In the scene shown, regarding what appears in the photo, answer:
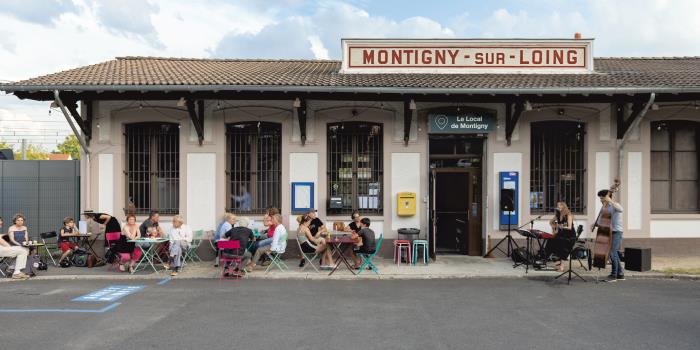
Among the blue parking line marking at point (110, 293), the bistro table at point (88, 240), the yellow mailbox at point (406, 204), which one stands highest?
the yellow mailbox at point (406, 204)

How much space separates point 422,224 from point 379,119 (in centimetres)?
260

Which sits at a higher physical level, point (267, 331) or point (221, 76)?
point (221, 76)

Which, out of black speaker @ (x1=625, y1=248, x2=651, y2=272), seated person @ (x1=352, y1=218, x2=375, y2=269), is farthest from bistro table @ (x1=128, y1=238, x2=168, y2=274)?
black speaker @ (x1=625, y1=248, x2=651, y2=272)

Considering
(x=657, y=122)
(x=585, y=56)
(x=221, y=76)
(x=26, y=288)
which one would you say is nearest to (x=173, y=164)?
(x=221, y=76)

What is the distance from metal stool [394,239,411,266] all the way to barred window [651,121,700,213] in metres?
6.07

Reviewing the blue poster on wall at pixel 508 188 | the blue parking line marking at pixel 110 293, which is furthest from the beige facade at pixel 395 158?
the blue parking line marking at pixel 110 293

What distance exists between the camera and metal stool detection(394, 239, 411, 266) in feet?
33.9

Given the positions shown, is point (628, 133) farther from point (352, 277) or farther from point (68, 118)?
point (68, 118)

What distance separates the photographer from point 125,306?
275 inches

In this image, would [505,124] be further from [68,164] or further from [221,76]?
[68,164]

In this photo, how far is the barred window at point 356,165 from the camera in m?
11.5

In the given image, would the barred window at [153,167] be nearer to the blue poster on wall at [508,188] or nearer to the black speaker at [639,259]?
the blue poster on wall at [508,188]

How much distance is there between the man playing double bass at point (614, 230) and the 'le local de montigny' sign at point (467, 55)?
457cm

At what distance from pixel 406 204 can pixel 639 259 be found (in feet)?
15.4
